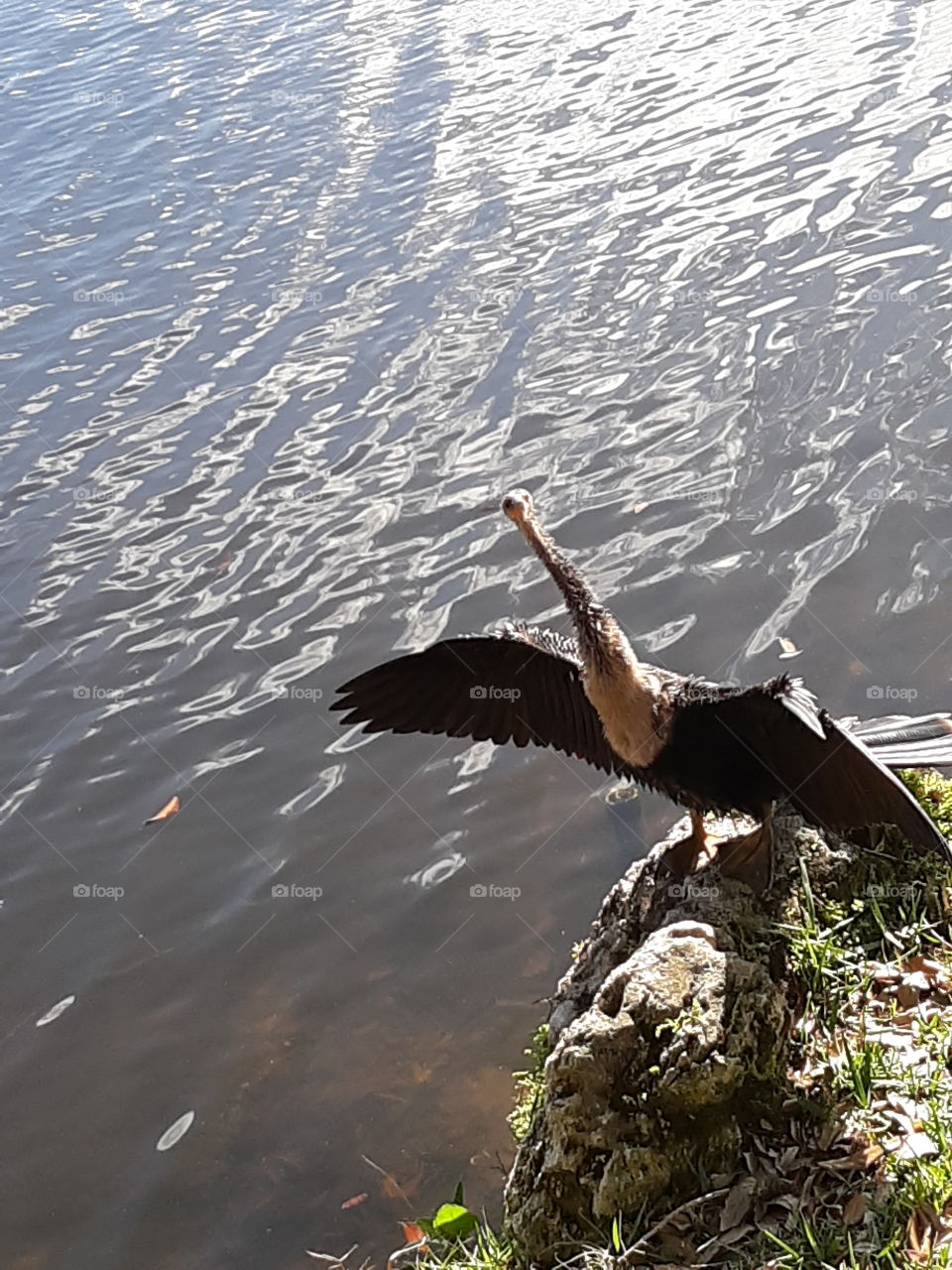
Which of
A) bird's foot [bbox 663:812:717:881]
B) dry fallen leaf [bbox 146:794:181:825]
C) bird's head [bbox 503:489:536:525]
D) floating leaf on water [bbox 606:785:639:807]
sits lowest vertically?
floating leaf on water [bbox 606:785:639:807]

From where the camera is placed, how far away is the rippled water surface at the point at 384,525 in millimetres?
5441

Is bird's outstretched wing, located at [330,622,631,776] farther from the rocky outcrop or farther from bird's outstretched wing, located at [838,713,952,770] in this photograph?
the rocky outcrop

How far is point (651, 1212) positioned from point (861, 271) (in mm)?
7975

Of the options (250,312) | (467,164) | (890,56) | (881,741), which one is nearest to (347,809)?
(881,741)

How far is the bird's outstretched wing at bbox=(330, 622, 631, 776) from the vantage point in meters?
4.58

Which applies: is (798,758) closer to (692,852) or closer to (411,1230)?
(692,852)

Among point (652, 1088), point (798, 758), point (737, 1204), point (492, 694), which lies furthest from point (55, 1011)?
point (798, 758)

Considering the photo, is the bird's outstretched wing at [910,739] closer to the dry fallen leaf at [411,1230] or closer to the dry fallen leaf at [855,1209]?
the dry fallen leaf at [855,1209]

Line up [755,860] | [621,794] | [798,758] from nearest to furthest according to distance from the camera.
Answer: [798,758], [755,860], [621,794]

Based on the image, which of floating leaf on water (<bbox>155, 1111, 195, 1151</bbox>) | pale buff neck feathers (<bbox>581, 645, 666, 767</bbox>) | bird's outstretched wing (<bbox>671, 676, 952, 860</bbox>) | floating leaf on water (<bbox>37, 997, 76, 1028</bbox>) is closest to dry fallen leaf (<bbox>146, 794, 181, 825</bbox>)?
floating leaf on water (<bbox>37, 997, 76, 1028</bbox>)

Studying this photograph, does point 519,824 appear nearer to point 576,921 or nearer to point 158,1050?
point 576,921

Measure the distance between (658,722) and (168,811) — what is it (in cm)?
341

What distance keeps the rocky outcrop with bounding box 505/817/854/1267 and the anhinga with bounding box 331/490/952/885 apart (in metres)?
0.54

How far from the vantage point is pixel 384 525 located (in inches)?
326
